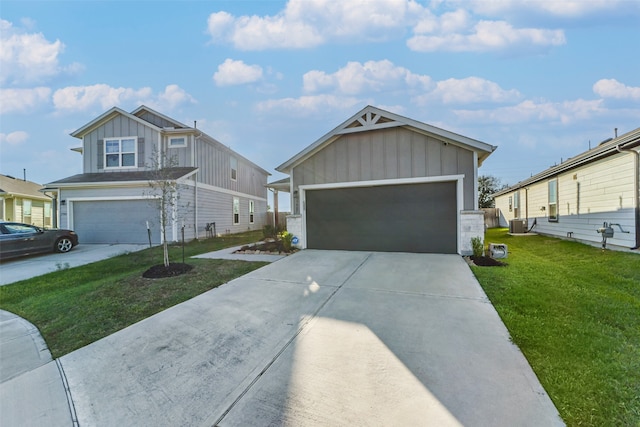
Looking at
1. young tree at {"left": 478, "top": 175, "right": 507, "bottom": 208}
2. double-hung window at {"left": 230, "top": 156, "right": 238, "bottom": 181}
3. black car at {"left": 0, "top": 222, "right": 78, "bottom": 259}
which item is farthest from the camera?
young tree at {"left": 478, "top": 175, "right": 507, "bottom": 208}

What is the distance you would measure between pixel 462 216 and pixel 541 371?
18.4 feet

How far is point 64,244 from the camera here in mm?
9445

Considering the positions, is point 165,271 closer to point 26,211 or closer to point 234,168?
point 234,168

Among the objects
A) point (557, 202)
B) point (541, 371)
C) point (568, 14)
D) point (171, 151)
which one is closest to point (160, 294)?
point (541, 371)

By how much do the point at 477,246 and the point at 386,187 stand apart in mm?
2955

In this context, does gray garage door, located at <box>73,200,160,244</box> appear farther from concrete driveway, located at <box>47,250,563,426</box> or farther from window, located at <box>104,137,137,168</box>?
concrete driveway, located at <box>47,250,563,426</box>

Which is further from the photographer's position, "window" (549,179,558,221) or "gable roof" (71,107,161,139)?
"gable roof" (71,107,161,139)

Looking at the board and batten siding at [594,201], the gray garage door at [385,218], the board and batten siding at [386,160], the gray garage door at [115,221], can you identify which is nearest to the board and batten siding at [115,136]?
the gray garage door at [115,221]

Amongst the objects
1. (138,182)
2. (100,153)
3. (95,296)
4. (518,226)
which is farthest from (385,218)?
(100,153)

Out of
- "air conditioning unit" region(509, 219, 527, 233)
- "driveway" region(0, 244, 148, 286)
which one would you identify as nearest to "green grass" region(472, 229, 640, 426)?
"air conditioning unit" region(509, 219, 527, 233)

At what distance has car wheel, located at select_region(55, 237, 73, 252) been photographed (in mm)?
9266

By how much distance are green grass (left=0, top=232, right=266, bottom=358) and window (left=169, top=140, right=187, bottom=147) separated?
7550 millimetres

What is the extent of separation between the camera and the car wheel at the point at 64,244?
9.27m

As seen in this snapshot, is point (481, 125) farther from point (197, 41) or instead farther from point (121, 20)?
point (121, 20)
